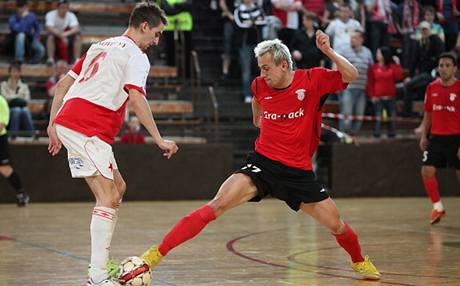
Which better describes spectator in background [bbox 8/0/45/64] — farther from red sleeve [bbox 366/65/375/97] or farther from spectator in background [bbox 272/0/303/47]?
red sleeve [bbox 366/65/375/97]

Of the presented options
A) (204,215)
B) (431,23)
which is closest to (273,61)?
(204,215)

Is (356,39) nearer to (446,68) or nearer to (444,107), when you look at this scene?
(444,107)

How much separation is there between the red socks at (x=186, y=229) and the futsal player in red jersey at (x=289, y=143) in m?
0.11

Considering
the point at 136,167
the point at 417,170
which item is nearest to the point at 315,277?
the point at 136,167

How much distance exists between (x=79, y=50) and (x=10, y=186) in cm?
422

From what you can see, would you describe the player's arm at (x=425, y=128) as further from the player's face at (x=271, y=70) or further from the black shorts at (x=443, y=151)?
the player's face at (x=271, y=70)

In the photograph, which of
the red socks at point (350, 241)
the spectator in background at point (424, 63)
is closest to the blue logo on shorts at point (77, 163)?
the red socks at point (350, 241)

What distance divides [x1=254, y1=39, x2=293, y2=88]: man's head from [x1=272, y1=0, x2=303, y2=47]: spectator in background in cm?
1334

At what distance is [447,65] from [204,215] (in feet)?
22.4

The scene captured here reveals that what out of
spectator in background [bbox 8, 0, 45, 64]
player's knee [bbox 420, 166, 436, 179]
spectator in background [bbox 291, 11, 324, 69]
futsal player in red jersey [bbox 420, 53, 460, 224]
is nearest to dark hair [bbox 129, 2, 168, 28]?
futsal player in red jersey [bbox 420, 53, 460, 224]

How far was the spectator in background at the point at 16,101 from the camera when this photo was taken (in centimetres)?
1914

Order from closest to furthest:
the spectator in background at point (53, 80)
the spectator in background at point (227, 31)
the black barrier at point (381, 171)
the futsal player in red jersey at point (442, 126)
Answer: the futsal player in red jersey at point (442, 126)
the spectator in background at point (53, 80)
the black barrier at point (381, 171)
the spectator in background at point (227, 31)

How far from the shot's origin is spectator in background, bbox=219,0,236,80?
72.7ft

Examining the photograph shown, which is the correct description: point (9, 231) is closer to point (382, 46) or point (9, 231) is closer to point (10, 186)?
point (10, 186)
